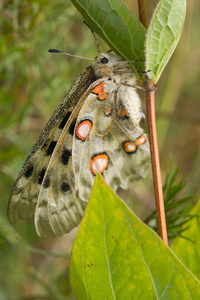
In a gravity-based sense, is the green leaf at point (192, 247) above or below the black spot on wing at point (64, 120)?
below

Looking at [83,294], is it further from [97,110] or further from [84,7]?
[97,110]

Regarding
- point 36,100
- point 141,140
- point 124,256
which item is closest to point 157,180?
point 124,256

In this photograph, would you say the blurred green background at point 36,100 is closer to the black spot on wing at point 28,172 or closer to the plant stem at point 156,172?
the black spot on wing at point 28,172

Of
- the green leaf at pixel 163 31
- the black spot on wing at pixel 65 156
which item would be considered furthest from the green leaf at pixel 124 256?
the black spot on wing at pixel 65 156

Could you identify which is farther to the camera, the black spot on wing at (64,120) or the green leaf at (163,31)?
the black spot on wing at (64,120)

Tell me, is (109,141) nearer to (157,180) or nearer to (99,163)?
(99,163)

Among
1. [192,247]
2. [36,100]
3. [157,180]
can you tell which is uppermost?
[36,100]
